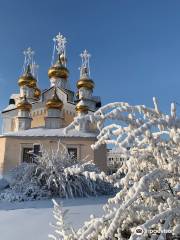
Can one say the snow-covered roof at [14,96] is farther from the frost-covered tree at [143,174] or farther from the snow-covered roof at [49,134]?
the frost-covered tree at [143,174]

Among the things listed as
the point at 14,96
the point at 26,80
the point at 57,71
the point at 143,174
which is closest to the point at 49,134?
Result: the point at 26,80

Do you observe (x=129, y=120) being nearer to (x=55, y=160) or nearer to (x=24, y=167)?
(x=55, y=160)

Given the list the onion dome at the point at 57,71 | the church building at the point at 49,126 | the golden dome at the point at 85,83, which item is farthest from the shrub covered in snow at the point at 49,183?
the onion dome at the point at 57,71

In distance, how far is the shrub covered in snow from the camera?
7.48 m

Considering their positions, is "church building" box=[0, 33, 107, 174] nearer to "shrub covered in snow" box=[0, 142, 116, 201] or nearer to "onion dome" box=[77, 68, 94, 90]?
"onion dome" box=[77, 68, 94, 90]

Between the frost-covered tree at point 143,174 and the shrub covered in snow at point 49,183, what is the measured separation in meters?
5.06

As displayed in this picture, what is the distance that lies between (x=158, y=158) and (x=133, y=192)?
1.62 feet

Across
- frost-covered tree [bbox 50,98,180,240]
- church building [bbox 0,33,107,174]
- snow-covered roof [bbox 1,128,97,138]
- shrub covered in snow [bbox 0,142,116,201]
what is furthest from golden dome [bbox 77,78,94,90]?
frost-covered tree [bbox 50,98,180,240]

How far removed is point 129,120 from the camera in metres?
1.93

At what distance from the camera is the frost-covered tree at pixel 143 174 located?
5.36 feet

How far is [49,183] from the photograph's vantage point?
7.56 metres

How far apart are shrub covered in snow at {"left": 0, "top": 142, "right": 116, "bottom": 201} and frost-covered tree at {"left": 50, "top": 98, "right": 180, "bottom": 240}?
506 centimetres

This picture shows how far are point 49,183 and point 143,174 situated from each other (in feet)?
19.4

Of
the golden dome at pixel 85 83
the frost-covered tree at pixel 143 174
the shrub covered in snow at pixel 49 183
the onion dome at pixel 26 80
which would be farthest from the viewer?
the onion dome at pixel 26 80
